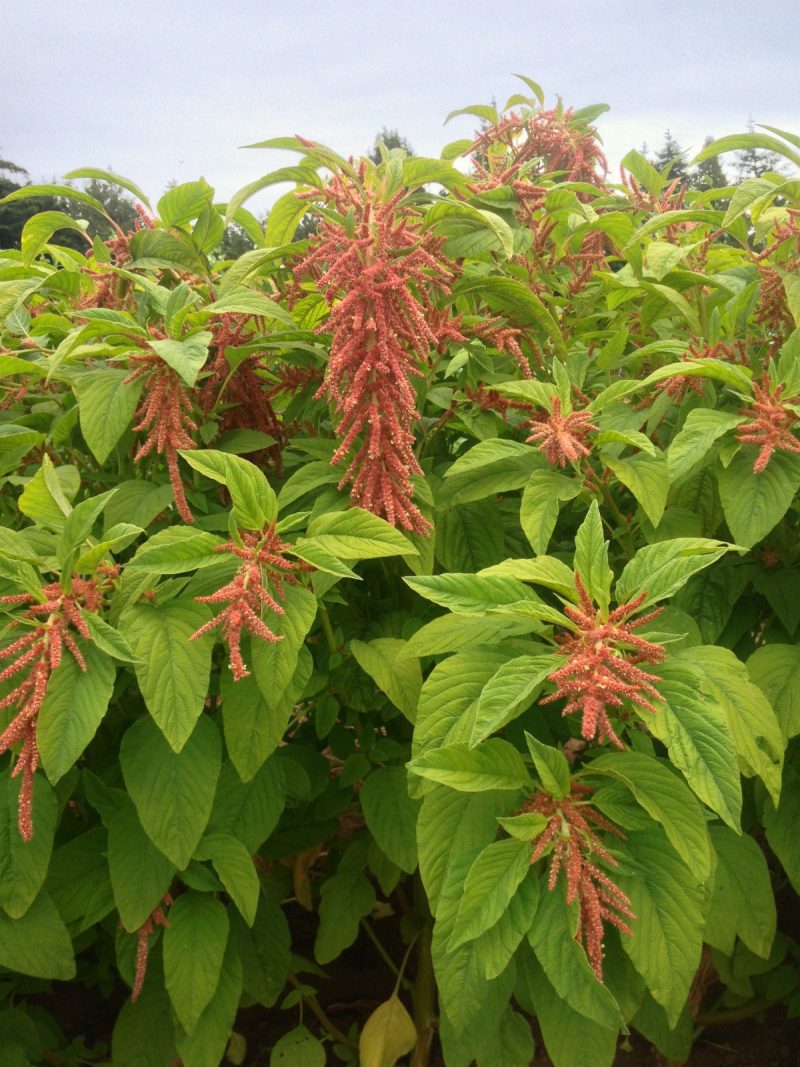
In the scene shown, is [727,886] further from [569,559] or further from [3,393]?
[3,393]

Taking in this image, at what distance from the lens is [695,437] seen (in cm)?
135

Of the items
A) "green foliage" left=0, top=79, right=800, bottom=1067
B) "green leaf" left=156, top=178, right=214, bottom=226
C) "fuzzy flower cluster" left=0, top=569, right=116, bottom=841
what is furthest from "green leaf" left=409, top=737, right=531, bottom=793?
"green leaf" left=156, top=178, right=214, bottom=226

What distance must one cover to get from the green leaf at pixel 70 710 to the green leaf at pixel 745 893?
106cm

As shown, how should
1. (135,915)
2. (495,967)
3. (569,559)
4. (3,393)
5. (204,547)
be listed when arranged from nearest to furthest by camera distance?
(495,967) → (204,547) → (135,915) → (569,559) → (3,393)

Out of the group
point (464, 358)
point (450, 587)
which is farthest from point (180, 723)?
point (464, 358)

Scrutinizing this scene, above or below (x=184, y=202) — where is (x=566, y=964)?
below

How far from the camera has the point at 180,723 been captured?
3.76 feet

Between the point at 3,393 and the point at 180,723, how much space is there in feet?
3.38

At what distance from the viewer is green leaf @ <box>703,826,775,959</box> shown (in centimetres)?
148

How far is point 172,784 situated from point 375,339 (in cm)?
74

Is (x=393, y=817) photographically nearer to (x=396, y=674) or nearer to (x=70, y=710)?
Answer: (x=396, y=674)

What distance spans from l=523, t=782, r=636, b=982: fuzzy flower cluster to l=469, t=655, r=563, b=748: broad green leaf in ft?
0.65

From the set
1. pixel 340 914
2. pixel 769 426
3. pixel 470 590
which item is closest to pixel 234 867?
pixel 340 914

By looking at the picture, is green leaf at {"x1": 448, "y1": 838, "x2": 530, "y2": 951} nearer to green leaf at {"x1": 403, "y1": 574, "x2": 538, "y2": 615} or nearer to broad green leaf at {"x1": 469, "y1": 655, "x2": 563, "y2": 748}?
broad green leaf at {"x1": 469, "y1": 655, "x2": 563, "y2": 748}
